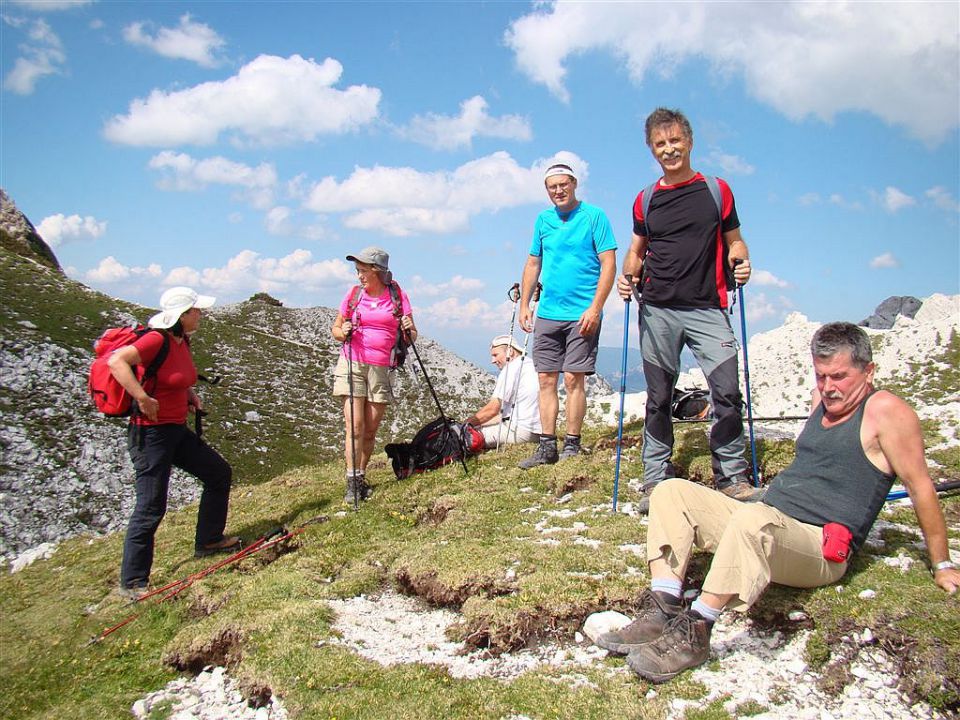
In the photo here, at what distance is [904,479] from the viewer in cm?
523

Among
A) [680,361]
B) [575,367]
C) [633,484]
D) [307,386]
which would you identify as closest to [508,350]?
[575,367]

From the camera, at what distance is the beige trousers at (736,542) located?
516 cm

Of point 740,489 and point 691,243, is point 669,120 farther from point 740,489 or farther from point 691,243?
point 740,489

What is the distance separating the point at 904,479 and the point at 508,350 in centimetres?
980

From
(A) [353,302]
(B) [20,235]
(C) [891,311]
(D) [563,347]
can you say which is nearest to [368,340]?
(A) [353,302]

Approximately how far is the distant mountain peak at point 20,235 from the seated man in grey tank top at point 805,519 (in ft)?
169

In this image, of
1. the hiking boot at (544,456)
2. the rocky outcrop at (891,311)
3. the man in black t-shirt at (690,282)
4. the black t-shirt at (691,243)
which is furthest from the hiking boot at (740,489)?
the rocky outcrop at (891,311)

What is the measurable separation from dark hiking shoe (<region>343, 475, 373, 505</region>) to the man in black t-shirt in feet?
16.8

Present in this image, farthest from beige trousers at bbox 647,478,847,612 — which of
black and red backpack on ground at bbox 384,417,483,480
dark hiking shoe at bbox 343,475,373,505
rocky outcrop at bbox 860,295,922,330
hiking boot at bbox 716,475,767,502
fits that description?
rocky outcrop at bbox 860,295,922,330

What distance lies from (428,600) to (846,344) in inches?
207

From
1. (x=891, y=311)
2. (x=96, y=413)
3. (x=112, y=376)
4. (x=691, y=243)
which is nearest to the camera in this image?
(x=691, y=243)

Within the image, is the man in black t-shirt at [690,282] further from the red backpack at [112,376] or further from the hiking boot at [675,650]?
the red backpack at [112,376]

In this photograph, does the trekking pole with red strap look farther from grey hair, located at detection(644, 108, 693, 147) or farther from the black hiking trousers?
grey hair, located at detection(644, 108, 693, 147)

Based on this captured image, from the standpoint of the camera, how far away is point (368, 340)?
1120 centimetres
